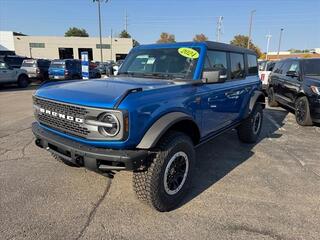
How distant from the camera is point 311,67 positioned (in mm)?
8109

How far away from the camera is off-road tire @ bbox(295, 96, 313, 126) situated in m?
7.34

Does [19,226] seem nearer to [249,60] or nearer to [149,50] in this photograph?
[149,50]

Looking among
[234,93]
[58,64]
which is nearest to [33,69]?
[58,64]

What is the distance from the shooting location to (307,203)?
11.7 feet

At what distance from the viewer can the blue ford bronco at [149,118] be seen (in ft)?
9.18

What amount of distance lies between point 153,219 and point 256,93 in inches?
157

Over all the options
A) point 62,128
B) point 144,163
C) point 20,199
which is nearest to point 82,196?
point 20,199

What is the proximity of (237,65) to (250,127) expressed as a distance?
140 cm

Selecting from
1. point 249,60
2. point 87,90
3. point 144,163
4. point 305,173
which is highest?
point 249,60

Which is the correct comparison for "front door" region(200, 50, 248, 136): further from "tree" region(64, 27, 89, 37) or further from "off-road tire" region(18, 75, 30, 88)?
"tree" region(64, 27, 89, 37)

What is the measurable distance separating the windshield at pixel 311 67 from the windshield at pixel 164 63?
5.43 meters

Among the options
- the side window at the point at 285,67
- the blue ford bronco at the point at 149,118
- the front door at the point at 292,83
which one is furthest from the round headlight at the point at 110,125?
the side window at the point at 285,67

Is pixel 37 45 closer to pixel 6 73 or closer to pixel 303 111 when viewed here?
pixel 6 73

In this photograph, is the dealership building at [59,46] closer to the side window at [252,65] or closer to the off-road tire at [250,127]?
the side window at [252,65]
